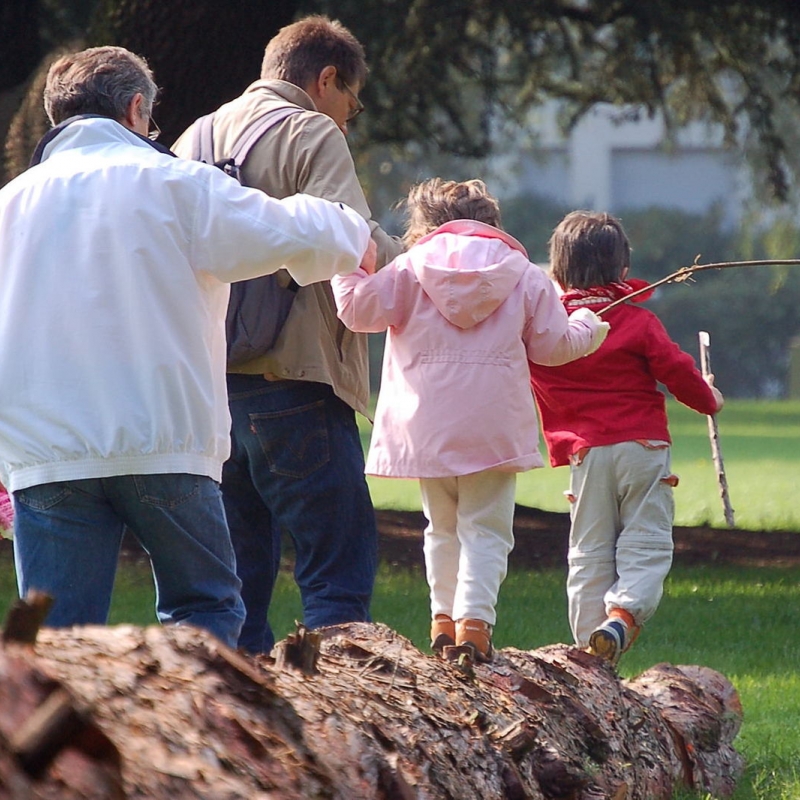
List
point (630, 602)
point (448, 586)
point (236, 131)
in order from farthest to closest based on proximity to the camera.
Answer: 1. point (630, 602)
2. point (448, 586)
3. point (236, 131)

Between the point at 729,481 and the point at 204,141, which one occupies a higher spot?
the point at 204,141

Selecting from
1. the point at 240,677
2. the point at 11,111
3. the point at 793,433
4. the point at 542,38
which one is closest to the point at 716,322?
the point at 793,433

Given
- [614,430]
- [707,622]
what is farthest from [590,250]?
[707,622]

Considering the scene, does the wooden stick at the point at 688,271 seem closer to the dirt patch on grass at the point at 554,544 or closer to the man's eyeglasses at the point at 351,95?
the man's eyeglasses at the point at 351,95

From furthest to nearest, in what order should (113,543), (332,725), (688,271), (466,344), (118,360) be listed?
(466,344) → (688,271) → (113,543) → (118,360) → (332,725)

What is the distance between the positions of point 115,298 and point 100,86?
0.59 meters

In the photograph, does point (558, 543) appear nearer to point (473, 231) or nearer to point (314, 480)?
point (473, 231)

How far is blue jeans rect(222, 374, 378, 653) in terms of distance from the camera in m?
4.36

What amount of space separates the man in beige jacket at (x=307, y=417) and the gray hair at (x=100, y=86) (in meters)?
0.75

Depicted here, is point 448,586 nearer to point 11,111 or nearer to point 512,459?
point 512,459

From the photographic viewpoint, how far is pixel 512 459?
4.75 metres

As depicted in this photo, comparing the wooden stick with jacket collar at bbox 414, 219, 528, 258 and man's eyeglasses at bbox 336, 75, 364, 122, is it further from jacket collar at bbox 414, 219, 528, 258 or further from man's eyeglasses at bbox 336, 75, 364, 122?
man's eyeglasses at bbox 336, 75, 364, 122

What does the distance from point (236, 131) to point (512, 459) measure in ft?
4.27

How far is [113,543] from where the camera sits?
11.5 feet
